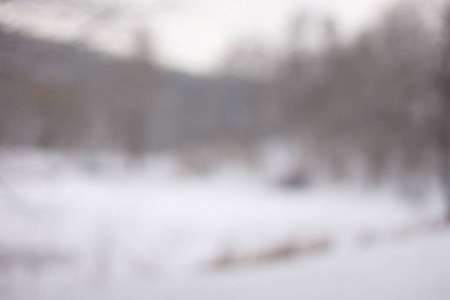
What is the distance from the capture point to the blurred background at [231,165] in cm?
373

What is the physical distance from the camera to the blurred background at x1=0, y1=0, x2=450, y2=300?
373 cm

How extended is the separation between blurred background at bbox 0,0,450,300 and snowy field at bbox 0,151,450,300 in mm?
39

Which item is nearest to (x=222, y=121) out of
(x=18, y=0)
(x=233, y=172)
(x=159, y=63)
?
(x=233, y=172)

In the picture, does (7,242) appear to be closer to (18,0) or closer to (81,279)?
(81,279)

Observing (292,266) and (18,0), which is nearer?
(18,0)

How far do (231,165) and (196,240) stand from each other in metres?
11.8

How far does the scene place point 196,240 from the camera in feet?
31.7

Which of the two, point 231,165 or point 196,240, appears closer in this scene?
point 196,240

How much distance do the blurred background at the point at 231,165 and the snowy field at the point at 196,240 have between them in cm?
4

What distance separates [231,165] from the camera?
21312 millimetres

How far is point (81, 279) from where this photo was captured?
6113mm

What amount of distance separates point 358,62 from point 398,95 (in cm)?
317

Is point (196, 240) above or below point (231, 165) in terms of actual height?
below

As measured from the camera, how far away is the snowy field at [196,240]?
383 cm
